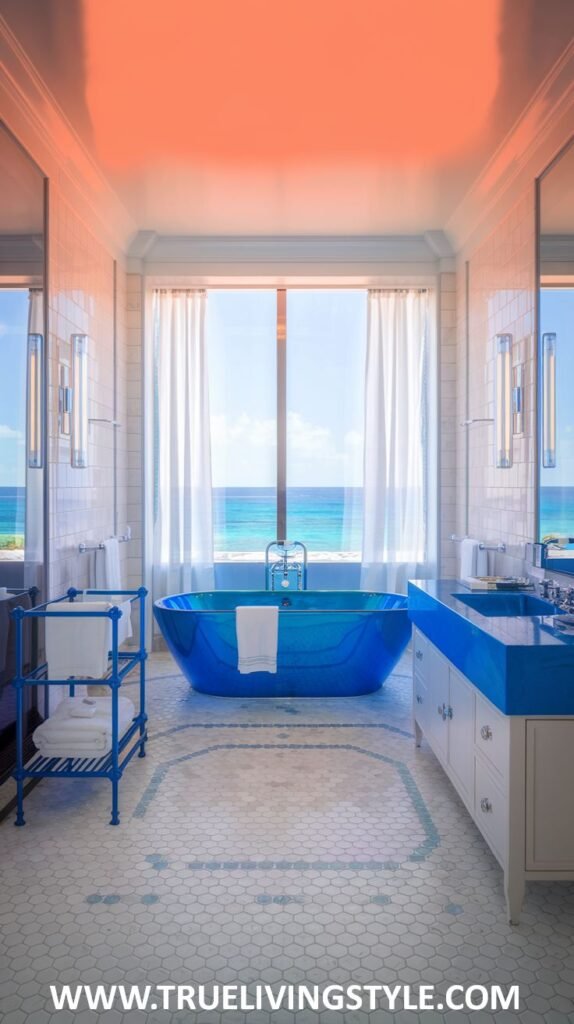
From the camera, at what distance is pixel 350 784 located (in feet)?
10.0

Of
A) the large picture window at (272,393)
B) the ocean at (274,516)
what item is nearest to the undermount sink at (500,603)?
the large picture window at (272,393)

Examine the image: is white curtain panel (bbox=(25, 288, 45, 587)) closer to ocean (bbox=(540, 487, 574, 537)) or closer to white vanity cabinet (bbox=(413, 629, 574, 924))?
white vanity cabinet (bbox=(413, 629, 574, 924))

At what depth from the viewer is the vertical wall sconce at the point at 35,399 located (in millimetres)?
3281

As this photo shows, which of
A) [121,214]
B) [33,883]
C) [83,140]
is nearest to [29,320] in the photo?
[83,140]

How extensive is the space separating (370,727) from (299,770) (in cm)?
70

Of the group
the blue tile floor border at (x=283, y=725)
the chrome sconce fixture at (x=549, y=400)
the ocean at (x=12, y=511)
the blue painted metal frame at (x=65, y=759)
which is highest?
the chrome sconce fixture at (x=549, y=400)

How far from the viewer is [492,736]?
2234 mm

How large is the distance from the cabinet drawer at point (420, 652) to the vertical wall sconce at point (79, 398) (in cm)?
204

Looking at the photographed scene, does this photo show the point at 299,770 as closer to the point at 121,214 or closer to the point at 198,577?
the point at 198,577

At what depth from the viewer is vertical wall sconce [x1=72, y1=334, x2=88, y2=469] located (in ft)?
12.8

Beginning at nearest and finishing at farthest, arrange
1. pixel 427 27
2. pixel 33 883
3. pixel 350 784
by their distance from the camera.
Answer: pixel 33 883 < pixel 427 27 < pixel 350 784

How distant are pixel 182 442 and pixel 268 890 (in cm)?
387

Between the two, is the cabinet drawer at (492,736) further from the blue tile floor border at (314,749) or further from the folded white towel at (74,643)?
the folded white towel at (74,643)

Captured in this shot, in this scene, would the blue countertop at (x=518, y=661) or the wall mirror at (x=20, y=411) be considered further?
the wall mirror at (x=20, y=411)
